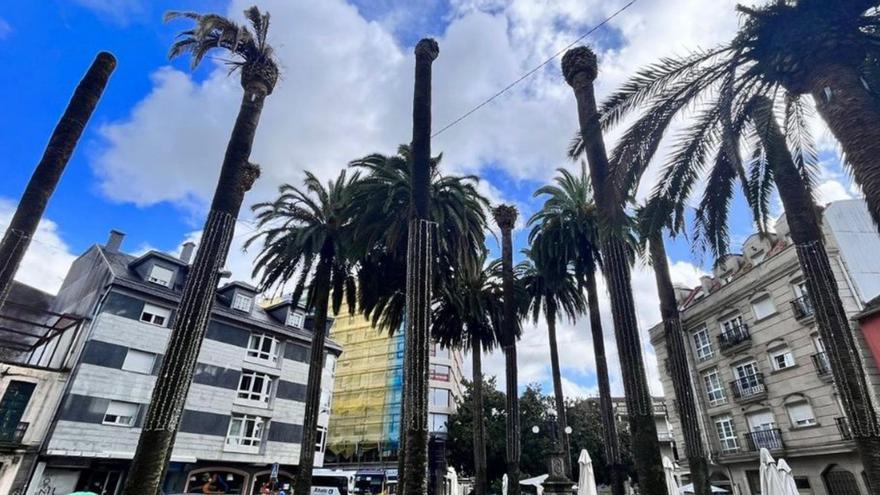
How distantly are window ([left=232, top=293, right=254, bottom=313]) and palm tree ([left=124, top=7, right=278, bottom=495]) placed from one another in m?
25.4

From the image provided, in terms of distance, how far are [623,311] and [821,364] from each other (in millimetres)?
22513

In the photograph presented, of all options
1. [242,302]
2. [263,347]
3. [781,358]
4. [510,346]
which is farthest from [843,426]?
[242,302]

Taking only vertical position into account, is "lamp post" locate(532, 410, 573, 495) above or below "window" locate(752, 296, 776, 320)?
below

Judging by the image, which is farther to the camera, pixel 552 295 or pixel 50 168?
pixel 552 295

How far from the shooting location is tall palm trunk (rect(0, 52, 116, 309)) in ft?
29.3

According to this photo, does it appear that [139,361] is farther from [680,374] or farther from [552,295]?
[680,374]

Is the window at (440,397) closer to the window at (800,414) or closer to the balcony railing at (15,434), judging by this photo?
the window at (800,414)

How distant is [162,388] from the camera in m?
9.37

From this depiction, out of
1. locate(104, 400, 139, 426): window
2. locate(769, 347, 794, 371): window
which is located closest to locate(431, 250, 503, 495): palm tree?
locate(769, 347, 794, 371): window

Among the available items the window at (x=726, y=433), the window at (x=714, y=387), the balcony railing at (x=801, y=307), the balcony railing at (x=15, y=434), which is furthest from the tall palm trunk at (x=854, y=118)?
the balcony railing at (x=15, y=434)

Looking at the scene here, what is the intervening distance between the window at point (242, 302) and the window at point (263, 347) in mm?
2150

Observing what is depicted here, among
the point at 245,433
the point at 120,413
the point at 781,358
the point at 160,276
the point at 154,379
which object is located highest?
the point at 160,276

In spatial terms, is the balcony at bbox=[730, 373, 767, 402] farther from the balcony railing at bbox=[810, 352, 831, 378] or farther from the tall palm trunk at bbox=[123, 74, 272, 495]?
the tall palm trunk at bbox=[123, 74, 272, 495]

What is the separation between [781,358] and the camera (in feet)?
91.0
